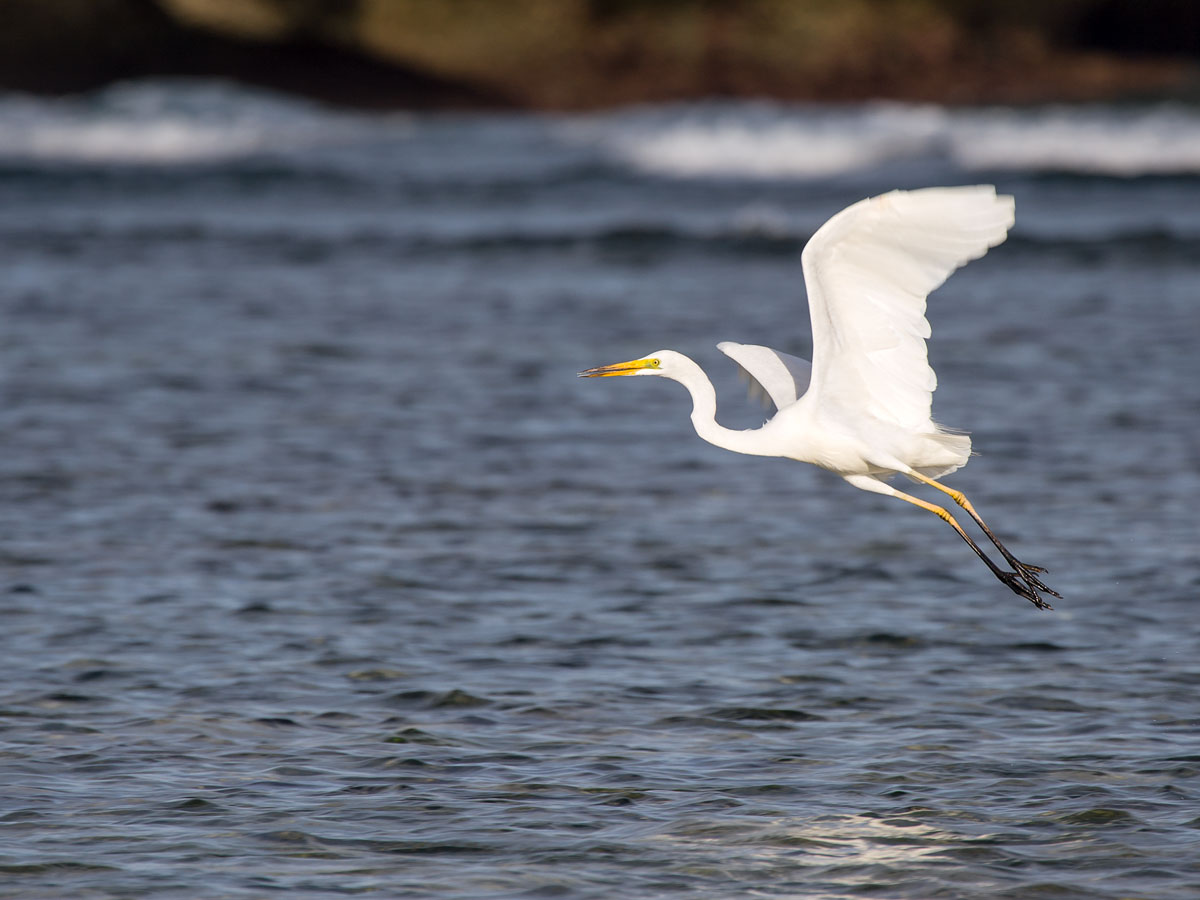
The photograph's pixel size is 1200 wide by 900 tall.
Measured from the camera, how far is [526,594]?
25.3 ft

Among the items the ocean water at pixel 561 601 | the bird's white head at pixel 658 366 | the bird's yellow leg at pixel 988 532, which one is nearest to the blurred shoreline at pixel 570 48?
the ocean water at pixel 561 601

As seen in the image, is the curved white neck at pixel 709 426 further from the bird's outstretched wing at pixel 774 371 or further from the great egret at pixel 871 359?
the bird's outstretched wing at pixel 774 371

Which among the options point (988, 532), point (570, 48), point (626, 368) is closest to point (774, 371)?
point (626, 368)

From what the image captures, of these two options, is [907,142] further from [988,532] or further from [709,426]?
[709,426]

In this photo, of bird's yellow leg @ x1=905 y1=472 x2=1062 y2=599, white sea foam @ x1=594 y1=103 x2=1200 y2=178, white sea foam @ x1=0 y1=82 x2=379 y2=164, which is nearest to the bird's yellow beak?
bird's yellow leg @ x1=905 y1=472 x2=1062 y2=599

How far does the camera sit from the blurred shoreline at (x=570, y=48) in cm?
3934

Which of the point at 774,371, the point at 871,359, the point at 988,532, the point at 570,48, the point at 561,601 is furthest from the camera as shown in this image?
the point at 570,48

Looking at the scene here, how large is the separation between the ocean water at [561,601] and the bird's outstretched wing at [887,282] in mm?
1192

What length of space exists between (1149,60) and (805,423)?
34.8 metres

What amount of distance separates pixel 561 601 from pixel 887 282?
8.21 feet

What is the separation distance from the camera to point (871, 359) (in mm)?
6160

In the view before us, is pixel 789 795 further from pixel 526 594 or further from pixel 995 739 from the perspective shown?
pixel 526 594

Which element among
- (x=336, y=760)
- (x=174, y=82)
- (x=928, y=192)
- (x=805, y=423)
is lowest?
(x=336, y=760)

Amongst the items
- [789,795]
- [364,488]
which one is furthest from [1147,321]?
[789,795]
